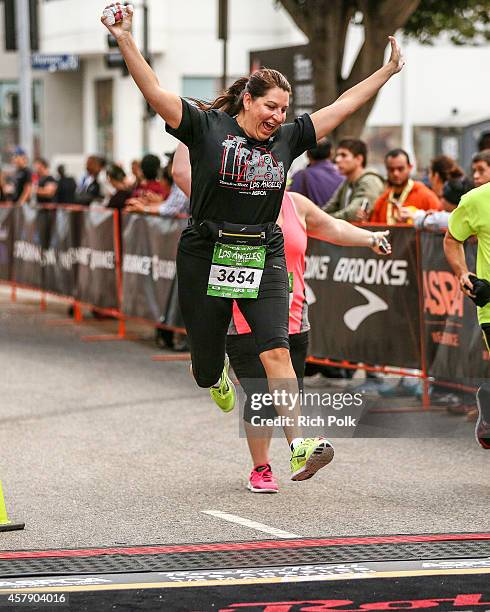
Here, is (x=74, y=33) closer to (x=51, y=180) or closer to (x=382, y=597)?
(x=51, y=180)

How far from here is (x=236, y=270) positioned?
7.11m

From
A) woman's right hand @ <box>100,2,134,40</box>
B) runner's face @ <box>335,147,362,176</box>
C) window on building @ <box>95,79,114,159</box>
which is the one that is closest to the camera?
woman's right hand @ <box>100,2,134,40</box>

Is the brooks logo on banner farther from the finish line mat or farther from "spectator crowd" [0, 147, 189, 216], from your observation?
the finish line mat

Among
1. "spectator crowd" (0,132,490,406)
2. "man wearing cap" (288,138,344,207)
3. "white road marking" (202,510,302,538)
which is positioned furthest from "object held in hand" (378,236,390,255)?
"man wearing cap" (288,138,344,207)

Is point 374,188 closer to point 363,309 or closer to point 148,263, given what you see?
point 363,309

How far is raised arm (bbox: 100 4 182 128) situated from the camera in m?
6.54

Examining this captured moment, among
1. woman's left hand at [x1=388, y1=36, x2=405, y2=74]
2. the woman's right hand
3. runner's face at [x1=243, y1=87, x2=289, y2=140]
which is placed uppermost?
the woman's right hand

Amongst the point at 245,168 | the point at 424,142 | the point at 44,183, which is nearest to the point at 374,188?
the point at 245,168

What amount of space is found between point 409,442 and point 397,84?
25841 millimetres

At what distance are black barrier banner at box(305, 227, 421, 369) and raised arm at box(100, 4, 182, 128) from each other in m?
4.33

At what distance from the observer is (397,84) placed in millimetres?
34812

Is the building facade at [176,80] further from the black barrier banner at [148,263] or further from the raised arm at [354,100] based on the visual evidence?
the raised arm at [354,100]

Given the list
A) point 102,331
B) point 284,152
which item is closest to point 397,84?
point 102,331

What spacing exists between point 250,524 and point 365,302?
14.3ft
